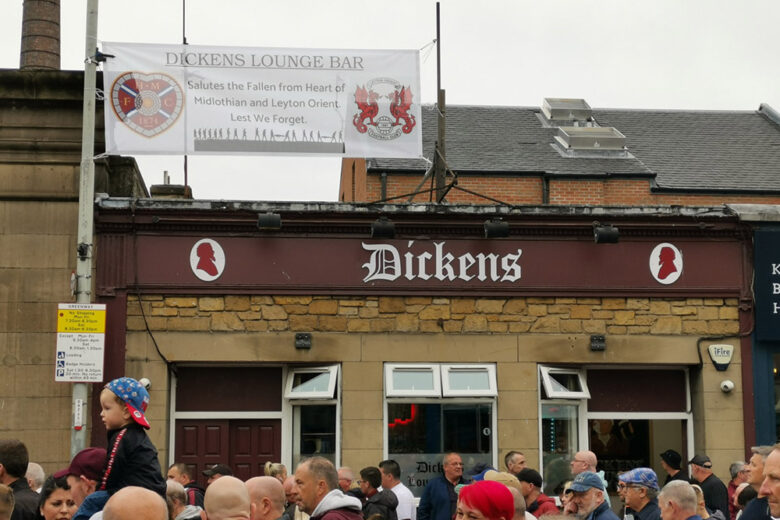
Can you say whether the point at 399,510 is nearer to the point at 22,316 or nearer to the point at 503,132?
the point at 22,316

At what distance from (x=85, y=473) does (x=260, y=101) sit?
9061mm

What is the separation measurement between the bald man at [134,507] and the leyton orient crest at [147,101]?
11.2 meters

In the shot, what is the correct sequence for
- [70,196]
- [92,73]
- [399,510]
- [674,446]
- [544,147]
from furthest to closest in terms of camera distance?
1. [544,147]
2. [674,446]
3. [70,196]
4. [92,73]
5. [399,510]

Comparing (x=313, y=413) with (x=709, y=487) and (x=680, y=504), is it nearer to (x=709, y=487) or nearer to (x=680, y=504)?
(x=709, y=487)

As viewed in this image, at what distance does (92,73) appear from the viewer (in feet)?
46.4

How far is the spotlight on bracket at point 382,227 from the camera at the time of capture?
50.5 ft

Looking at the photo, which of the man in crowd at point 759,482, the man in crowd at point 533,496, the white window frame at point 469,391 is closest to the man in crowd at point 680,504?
the man in crowd at point 759,482

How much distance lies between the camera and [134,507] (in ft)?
14.4

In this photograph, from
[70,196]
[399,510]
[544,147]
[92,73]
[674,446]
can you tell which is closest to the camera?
[399,510]

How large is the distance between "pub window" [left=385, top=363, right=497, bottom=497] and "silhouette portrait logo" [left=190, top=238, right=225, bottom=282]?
278cm

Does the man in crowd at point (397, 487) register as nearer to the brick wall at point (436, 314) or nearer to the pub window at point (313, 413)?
the pub window at point (313, 413)

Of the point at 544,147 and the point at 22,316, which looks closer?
the point at 22,316

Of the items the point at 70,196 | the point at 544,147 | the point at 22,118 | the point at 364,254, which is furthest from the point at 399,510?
the point at 544,147

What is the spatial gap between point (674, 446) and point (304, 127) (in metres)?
7.19
